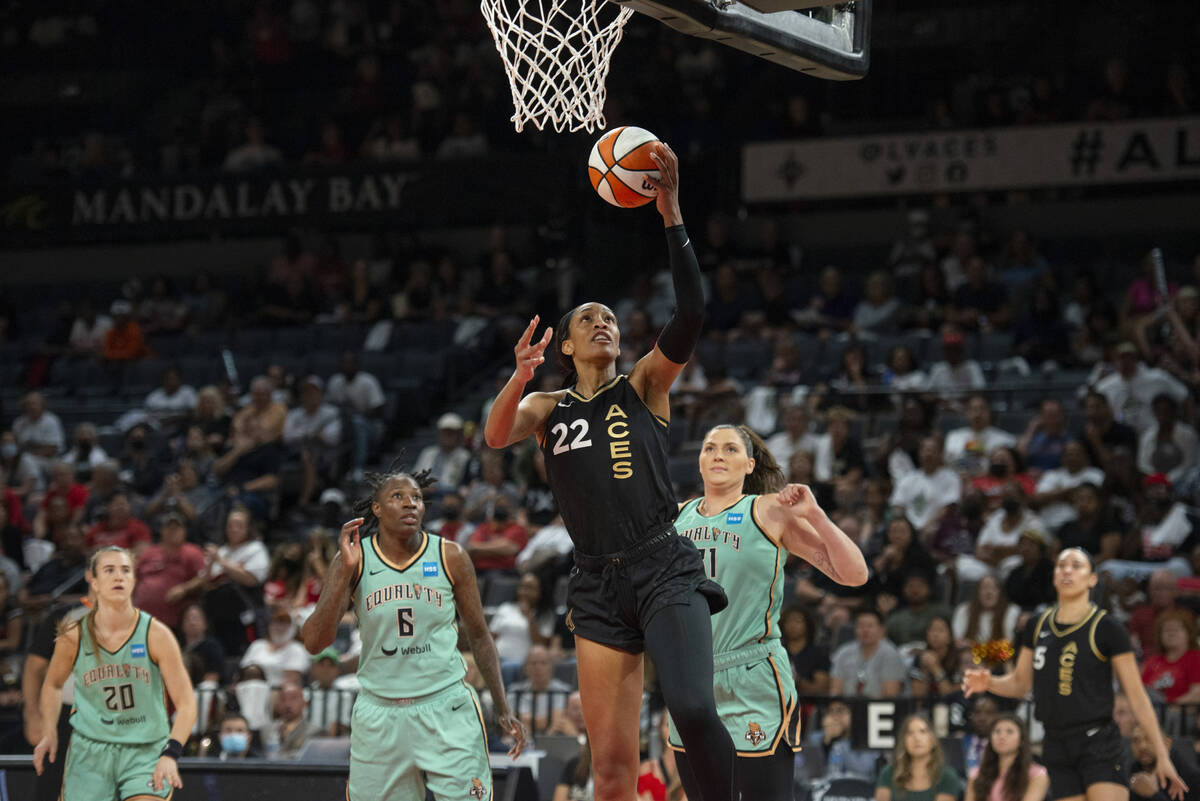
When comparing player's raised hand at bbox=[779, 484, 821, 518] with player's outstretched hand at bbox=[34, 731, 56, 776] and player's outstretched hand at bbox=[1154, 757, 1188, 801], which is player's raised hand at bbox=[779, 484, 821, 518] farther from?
player's outstretched hand at bbox=[34, 731, 56, 776]

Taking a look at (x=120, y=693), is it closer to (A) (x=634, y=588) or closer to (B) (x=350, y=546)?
(B) (x=350, y=546)

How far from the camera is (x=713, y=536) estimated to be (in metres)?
6.06

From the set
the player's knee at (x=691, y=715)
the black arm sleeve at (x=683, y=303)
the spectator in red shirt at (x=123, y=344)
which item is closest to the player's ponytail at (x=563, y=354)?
the black arm sleeve at (x=683, y=303)

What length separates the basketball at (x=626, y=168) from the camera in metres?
5.38

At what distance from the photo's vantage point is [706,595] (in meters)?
5.27

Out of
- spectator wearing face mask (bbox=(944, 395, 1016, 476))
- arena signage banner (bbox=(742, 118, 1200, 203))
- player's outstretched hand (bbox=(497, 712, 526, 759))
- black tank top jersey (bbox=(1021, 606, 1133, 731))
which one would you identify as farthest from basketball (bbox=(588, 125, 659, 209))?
arena signage banner (bbox=(742, 118, 1200, 203))

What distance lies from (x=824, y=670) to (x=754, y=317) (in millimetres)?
5444

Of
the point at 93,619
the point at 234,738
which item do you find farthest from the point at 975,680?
the point at 234,738

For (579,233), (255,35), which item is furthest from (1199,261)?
(255,35)

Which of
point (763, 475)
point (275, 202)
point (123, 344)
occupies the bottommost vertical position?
point (763, 475)

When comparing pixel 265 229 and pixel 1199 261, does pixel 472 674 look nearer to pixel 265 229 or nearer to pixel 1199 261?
pixel 1199 261

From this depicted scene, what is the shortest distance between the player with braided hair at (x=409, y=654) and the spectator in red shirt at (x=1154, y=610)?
206 inches

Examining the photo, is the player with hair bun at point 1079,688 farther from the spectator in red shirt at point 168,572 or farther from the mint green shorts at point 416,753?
the spectator in red shirt at point 168,572

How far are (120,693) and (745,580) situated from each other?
306cm
